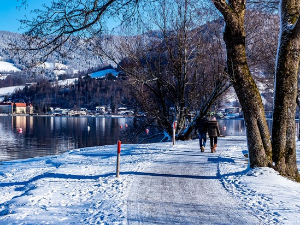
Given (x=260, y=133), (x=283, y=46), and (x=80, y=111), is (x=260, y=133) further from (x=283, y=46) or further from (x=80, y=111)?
(x=80, y=111)

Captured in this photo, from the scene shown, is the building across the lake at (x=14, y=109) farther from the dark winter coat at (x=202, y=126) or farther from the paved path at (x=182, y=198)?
the paved path at (x=182, y=198)

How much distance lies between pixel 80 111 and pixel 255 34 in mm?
161701

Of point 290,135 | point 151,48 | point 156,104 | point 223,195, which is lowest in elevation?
point 223,195

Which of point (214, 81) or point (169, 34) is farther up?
point (169, 34)

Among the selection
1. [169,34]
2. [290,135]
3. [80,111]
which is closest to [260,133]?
[290,135]

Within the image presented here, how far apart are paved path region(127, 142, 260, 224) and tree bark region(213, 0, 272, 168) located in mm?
1448

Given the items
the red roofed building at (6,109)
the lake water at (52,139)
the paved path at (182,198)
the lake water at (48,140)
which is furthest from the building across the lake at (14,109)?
the paved path at (182,198)

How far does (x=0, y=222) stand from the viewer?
534cm

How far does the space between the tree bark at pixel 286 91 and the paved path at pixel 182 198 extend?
6.74ft

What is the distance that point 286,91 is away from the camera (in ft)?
28.8

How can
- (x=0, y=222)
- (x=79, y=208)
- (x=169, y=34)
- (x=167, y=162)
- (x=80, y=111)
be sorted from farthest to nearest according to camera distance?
(x=80, y=111), (x=169, y=34), (x=167, y=162), (x=79, y=208), (x=0, y=222)

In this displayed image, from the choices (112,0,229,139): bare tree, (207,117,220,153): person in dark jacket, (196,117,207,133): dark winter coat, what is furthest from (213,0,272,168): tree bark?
(112,0,229,139): bare tree

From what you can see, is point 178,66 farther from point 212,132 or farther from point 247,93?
point 247,93

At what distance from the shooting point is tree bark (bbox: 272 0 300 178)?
341 inches
